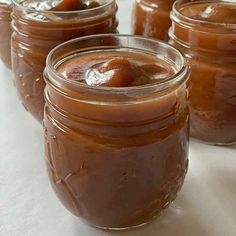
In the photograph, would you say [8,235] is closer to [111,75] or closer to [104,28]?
[111,75]

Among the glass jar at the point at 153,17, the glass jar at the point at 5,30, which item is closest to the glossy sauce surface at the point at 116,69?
the glass jar at the point at 153,17

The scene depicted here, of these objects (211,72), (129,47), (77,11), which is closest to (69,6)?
(77,11)

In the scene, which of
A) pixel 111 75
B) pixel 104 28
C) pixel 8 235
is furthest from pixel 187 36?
pixel 8 235

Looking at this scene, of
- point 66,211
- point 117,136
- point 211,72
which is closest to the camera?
point 117,136

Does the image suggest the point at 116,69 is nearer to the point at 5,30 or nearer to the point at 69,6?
the point at 69,6

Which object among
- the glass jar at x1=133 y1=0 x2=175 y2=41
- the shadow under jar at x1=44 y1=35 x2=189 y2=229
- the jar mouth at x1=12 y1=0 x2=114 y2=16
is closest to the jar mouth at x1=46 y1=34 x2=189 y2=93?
the shadow under jar at x1=44 y1=35 x2=189 y2=229

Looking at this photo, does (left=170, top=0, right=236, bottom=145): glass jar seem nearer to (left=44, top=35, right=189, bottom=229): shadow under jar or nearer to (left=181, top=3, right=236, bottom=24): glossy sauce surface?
(left=181, top=3, right=236, bottom=24): glossy sauce surface
